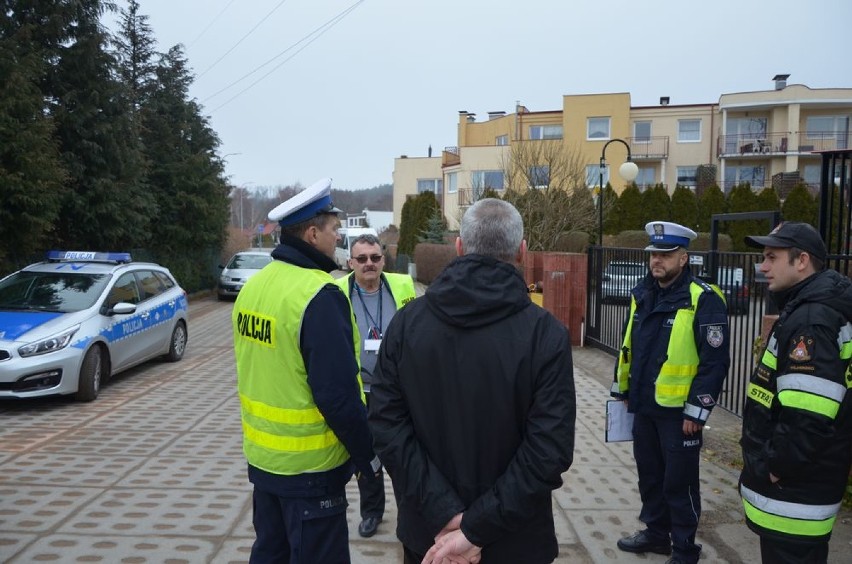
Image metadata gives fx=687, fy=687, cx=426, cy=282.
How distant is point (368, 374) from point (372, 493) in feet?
2.75

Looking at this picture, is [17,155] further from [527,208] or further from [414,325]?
[527,208]

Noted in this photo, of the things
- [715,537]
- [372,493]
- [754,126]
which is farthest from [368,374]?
[754,126]

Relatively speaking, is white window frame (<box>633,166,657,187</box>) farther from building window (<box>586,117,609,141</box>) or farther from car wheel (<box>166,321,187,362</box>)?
car wheel (<box>166,321,187,362</box>)

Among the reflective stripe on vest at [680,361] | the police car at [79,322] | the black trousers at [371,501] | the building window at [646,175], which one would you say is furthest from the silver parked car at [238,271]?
the building window at [646,175]

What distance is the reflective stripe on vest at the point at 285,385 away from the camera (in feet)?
9.54

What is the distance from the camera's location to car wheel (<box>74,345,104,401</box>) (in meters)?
8.31

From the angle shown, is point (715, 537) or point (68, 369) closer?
point (715, 537)

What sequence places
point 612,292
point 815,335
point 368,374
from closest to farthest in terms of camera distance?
point 815,335 < point 368,374 < point 612,292

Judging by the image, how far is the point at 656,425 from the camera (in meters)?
4.37

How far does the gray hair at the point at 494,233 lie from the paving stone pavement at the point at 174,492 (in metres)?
2.70

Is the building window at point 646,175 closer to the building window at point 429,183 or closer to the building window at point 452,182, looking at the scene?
the building window at point 452,182

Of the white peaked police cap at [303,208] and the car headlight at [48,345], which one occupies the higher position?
the white peaked police cap at [303,208]

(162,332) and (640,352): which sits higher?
(640,352)

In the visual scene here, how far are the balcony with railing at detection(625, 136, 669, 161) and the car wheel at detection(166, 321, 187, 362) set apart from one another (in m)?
35.9
